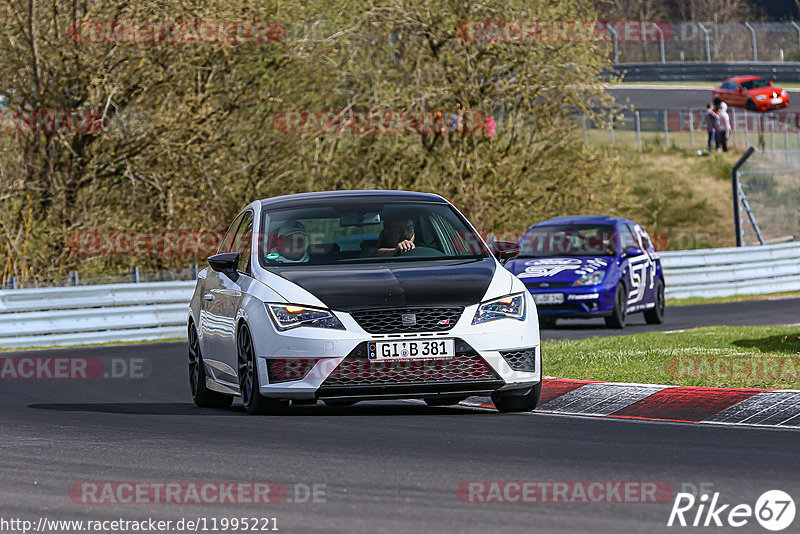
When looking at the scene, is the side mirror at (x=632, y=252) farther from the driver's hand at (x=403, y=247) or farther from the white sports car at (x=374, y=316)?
the driver's hand at (x=403, y=247)

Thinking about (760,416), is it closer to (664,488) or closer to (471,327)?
(471,327)

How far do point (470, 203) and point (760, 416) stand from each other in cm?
2102

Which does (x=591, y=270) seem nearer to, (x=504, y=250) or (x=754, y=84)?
(x=504, y=250)

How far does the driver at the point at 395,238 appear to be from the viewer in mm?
11062

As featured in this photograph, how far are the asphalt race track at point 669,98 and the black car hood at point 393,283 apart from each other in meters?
47.7

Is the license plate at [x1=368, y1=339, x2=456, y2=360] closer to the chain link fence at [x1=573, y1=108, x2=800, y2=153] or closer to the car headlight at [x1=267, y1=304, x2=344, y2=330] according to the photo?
the car headlight at [x1=267, y1=304, x2=344, y2=330]

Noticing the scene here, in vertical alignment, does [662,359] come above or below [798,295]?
above

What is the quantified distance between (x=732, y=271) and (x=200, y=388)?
21.0m

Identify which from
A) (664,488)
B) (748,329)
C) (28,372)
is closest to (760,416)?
(664,488)

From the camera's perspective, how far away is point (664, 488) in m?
6.90
